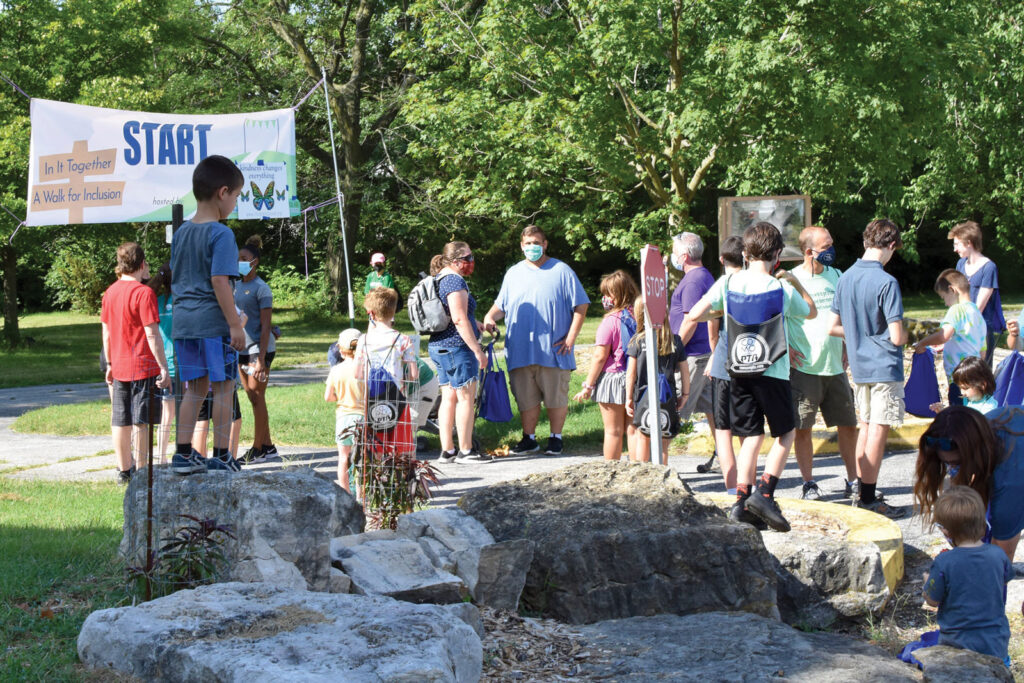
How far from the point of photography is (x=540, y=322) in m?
8.85

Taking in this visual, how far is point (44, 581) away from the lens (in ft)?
15.2

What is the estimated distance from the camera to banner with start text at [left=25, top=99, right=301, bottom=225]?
10.6 metres

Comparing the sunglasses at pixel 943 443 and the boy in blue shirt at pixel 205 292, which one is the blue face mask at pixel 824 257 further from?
the boy in blue shirt at pixel 205 292

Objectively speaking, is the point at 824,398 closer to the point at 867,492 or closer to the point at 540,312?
the point at 867,492

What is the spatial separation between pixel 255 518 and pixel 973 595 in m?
3.07

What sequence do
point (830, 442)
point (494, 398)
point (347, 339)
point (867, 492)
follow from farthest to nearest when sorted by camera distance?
point (830, 442), point (494, 398), point (347, 339), point (867, 492)

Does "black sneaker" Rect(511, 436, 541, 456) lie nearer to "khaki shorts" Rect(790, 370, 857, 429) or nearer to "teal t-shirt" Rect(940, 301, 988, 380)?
"khaki shorts" Rect(790, 370, 857, 429)

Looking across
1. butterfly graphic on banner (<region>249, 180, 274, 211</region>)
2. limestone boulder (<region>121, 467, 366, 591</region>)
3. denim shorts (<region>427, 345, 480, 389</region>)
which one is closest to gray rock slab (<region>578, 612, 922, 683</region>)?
limestone boulder (<region>121, 467, 366, 591</region>)

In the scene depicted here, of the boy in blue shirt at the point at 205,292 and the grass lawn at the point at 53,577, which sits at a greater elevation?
the boy in blue shirt at the point at 205,292

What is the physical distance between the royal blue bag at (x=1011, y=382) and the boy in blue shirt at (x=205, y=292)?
460 centimetres

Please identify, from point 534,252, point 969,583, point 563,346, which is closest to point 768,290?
point 969,583

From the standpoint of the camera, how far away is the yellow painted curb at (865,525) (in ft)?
19.1

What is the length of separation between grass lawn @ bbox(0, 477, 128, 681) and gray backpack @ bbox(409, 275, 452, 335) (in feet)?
9.07

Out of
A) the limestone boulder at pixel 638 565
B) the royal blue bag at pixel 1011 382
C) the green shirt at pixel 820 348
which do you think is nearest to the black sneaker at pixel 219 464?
the limestone boulder at pixel 638 565
